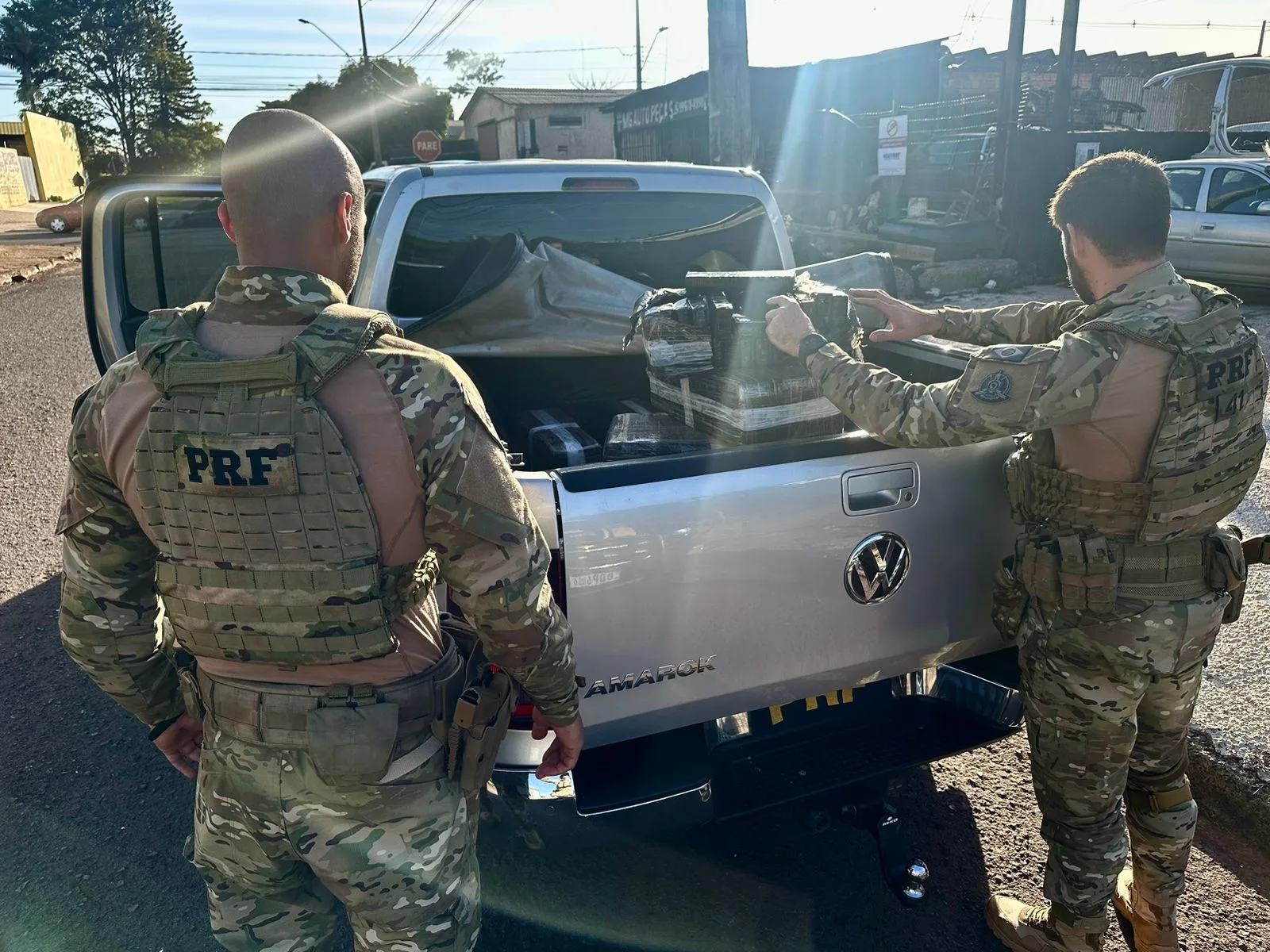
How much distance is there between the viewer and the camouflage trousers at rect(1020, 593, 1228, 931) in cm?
227

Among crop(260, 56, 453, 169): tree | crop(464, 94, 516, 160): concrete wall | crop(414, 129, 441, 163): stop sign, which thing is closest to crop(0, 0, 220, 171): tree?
crop(260, 56, 453, 169): tree

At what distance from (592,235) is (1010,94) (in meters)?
12.7

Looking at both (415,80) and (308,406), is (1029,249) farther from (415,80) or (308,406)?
(415,80)

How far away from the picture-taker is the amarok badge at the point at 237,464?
1.50 meters

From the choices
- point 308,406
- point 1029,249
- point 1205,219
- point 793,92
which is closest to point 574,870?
point 308,406

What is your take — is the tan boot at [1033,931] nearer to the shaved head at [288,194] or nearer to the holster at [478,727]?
the holster at [478,727]

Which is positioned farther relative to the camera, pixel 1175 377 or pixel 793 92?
pixel 793 92

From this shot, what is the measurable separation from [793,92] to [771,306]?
32883 mm

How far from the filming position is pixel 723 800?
7.69ft

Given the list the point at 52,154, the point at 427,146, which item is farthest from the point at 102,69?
the point at 427,146

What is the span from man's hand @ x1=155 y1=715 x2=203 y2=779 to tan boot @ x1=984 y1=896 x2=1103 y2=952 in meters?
2.13

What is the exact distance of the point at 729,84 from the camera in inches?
303

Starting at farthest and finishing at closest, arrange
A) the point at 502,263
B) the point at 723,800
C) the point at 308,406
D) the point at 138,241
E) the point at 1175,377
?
1. the point at 138,241
2. the point at 502,263
3. the point at 723,800
4. the point at 1175,377
5. the point at 308,406

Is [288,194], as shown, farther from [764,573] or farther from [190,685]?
[764,573]
